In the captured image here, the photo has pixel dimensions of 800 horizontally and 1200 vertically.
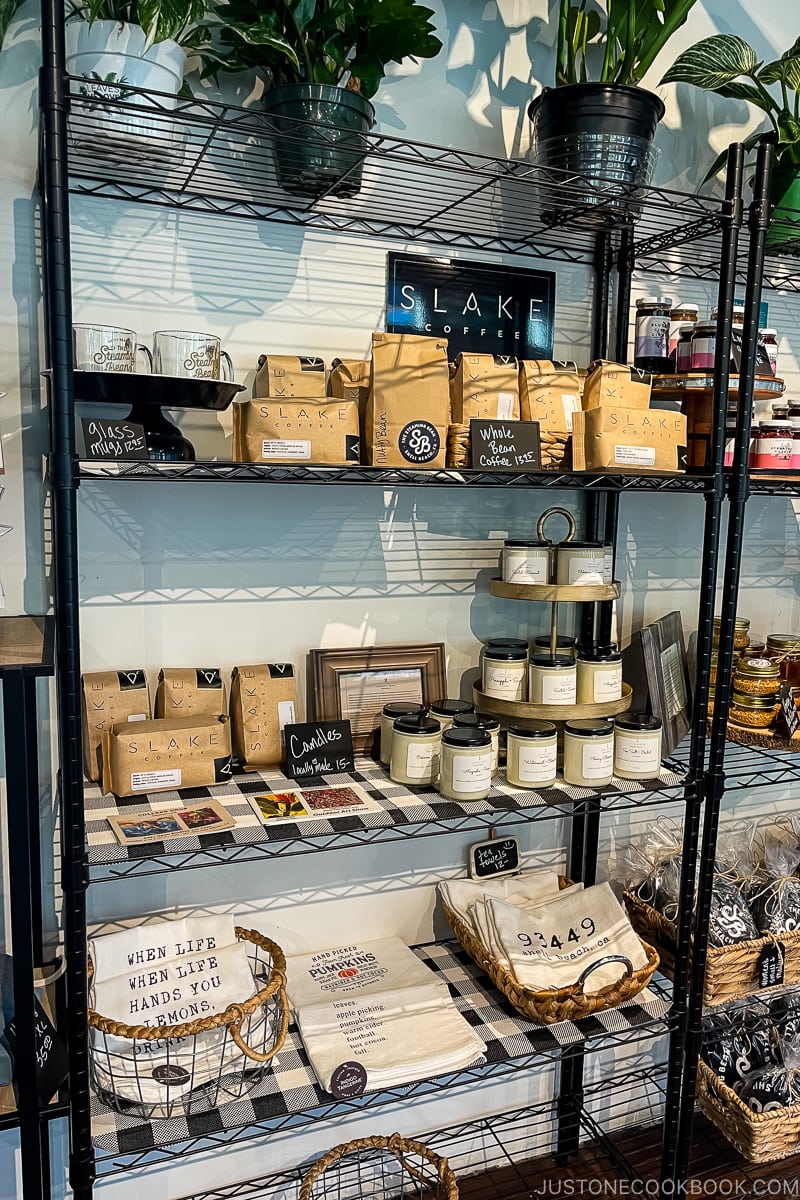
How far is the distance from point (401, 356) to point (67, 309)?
1.82 ft

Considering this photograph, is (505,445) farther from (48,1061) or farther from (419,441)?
(48,1061)

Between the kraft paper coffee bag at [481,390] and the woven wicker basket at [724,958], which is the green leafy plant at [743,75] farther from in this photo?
the woven wicker basket at [724,958]

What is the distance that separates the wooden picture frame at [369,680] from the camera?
182cm

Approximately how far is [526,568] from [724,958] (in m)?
0.89

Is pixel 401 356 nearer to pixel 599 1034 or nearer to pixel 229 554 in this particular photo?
pixel 229 554

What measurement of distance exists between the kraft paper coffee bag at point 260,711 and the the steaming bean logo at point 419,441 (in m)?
0.48

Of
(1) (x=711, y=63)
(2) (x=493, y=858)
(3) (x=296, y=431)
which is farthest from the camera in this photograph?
(2) (x=493, y=858)

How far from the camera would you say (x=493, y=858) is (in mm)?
2061

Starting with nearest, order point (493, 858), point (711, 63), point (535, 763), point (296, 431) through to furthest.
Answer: point (296, 431) → point (535, 763) → point (711, 63) → point (493, 858)

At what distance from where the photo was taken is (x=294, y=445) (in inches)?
58.7

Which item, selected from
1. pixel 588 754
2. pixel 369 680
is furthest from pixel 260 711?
pixel 588 754

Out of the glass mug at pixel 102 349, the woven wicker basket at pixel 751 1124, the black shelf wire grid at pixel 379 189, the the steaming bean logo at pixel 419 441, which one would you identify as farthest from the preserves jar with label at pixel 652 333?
the woven wicker basket at pixel 751 1124

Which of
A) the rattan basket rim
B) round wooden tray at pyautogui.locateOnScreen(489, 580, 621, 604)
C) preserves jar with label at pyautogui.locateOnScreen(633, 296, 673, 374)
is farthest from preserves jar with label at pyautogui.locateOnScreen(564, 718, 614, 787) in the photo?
preserves jar with label at pyautogui.locateOnScreen(633, 296, 673, 374)

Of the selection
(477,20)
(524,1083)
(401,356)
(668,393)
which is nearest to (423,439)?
(401,356)
